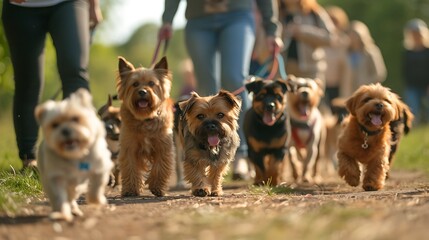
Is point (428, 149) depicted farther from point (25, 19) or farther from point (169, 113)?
point (25, 19)

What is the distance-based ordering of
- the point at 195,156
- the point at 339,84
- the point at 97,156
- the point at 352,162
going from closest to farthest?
the point at 97,156 < the point at 195,156 < the point at 352,162 < the point at 339,84

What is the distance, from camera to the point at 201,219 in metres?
5.14

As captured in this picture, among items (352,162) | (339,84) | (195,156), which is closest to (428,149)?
(339,84)

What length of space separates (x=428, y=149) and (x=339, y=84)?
2.67 m

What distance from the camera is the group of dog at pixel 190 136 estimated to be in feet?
18.2

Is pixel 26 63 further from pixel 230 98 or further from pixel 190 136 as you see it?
pixel 230 98

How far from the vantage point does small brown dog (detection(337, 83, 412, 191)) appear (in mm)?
8469

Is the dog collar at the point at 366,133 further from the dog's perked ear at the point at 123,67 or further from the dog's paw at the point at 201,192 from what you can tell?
the dog's perked ear at the point at 123,67

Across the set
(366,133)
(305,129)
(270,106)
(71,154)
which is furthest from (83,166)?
(305,129)

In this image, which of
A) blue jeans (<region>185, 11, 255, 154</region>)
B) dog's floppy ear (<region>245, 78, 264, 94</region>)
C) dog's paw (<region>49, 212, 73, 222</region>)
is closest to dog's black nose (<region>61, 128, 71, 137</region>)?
dog's paw (<region>49, 212, 73, 222</region>)

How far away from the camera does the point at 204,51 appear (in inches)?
369

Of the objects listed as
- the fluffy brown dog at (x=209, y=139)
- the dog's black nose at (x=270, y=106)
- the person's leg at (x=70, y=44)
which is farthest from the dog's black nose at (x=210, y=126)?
the dog's black nose at (x=270, y=106)

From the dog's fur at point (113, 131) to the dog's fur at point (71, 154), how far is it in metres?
3.23

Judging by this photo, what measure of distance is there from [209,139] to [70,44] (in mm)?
1603
